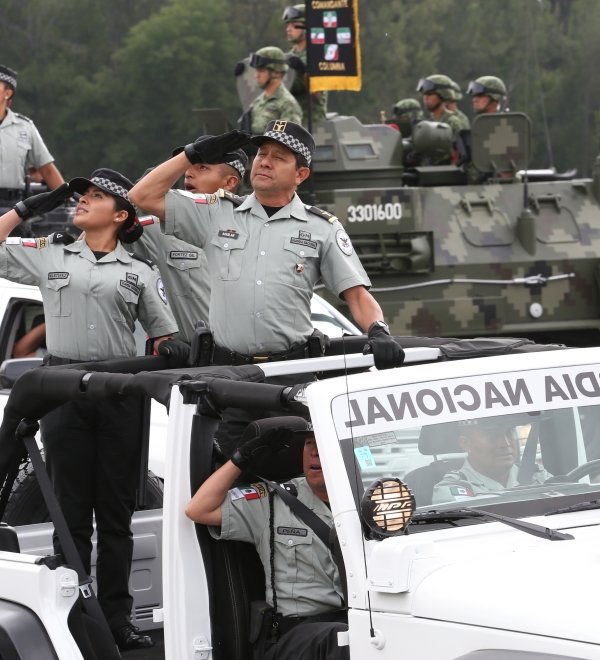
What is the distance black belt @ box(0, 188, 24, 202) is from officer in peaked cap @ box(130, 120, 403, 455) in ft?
13.1

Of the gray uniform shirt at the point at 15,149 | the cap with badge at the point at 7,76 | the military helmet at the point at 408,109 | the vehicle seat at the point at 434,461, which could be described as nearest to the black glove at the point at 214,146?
the vehicle seat at the point at 434,461

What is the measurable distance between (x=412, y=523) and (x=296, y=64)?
35.6 ft

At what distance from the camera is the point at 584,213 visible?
15.1 m

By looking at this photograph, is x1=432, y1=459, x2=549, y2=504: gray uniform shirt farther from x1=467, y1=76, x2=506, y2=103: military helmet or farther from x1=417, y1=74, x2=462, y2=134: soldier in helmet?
x1=417, y1=74, x2=462, y2=134: soldier in helmet

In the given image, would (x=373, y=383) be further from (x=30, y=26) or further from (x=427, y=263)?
(x=30, y=26)

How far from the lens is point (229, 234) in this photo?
575 centimetres

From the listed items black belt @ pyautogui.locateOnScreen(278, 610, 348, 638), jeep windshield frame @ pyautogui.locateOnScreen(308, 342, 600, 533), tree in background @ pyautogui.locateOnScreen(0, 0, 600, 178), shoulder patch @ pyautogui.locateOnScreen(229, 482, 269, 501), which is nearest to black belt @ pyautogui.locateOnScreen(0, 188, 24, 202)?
shoulder patch @ pyautogui.locateOnScreen(229, 482, 269, 501)

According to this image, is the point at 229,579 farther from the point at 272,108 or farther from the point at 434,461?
the point at 272,108

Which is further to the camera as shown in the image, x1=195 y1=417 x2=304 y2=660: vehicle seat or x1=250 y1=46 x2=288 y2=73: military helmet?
x1=250 y1=46 x2=288 y2=73: military helmet

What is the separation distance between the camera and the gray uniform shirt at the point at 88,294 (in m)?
6.09

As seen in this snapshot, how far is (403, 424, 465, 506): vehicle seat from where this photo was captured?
3.99 metres

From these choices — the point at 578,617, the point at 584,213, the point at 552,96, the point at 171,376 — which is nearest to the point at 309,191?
the point at 584,213

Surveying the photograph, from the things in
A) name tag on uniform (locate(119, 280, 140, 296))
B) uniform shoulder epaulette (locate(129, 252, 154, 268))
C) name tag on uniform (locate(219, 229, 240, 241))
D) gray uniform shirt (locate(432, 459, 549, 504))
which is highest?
name tag on uniform (locate(219, 229, 240, 241))

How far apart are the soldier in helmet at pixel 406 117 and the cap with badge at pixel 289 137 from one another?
11.0 m
